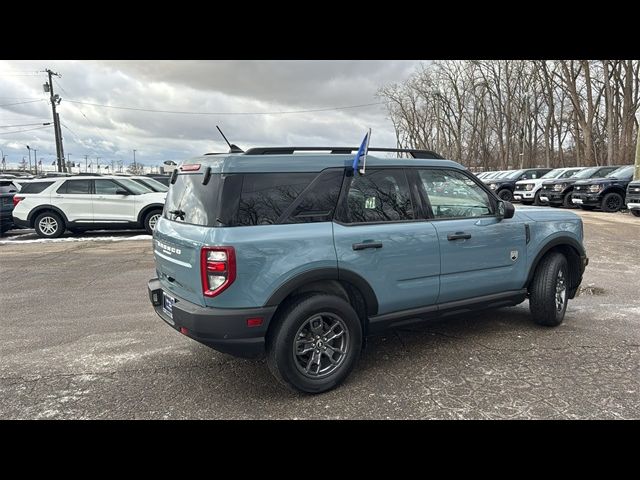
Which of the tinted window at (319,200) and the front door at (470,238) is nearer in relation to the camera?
the tinted window at (319,200)

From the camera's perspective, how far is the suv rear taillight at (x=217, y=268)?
2852 mm

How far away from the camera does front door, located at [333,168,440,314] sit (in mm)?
3311

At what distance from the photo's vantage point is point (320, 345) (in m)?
3.21

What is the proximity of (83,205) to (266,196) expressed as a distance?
33.9 ft

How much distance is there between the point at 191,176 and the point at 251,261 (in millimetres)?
1002

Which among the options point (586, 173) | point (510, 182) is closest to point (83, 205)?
point (586, 173)

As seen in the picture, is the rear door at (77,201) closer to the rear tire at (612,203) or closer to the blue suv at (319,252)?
the blue suv at (319,252)

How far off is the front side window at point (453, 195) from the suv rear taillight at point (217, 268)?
1.93m

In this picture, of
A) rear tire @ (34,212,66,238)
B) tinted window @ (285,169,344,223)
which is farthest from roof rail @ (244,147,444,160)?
rear tire @ (34,212,66,238)

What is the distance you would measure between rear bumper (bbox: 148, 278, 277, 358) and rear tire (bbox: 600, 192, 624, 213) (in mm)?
17146

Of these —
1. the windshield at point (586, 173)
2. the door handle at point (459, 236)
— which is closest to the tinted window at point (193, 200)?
the door handle at point (459, 236)

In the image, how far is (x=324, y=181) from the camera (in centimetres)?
335

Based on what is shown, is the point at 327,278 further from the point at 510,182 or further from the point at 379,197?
the point at 510,182

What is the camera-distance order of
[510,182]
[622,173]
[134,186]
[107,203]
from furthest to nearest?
1. [510,182]
2. [622,173]
3. [134,186]
4. [107,203]
